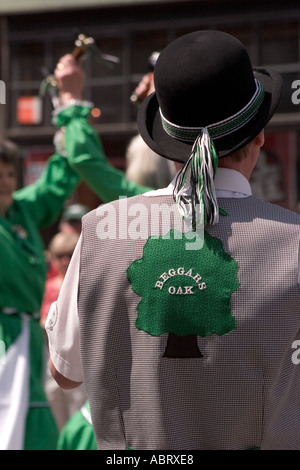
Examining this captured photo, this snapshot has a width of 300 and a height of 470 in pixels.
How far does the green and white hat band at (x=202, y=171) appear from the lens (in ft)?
6.20

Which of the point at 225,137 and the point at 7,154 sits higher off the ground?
the point at 225,137

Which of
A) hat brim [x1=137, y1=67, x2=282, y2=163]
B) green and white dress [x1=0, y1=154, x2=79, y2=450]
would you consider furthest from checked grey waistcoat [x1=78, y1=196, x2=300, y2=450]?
green and white dress [x1=0, y1=154, x2=79, y2=450]

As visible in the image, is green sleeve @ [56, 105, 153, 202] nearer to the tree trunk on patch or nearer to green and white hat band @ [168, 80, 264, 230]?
green and white hat band @ [168, 80, 264, 230]

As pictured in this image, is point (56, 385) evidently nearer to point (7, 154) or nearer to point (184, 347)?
point (7, 154)

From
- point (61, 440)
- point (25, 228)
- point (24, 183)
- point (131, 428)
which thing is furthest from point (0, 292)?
point (24, 183)

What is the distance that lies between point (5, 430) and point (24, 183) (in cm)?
585

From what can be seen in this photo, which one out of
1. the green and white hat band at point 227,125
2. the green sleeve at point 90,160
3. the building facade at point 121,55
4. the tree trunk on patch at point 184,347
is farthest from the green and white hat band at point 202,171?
the building facade at point 121,55

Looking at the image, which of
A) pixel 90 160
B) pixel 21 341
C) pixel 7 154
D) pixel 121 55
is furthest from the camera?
pixel 121 55

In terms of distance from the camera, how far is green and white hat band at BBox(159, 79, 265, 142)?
1928 mm

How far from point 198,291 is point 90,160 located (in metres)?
1.41

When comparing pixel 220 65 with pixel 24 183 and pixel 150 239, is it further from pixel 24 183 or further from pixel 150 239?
A: pixel 24 183

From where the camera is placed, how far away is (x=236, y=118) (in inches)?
76.0

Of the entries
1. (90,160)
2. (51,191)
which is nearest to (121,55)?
(51,191)

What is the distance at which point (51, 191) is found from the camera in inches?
163
